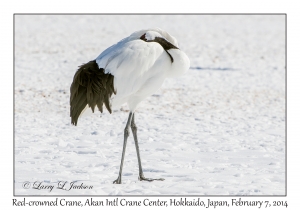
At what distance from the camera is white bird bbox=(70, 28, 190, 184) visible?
19.0ft

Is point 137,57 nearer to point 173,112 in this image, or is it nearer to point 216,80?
point 173,112

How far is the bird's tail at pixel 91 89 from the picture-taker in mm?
5754

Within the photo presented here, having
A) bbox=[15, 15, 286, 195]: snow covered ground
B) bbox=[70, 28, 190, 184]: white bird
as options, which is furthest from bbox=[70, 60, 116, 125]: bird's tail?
bbox=[15, 15, 286, 195]: snow covered ground

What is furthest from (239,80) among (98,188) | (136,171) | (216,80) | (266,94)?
(98,188)

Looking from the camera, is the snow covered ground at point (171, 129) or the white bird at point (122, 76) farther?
the snow covered ground at point (171, 129)

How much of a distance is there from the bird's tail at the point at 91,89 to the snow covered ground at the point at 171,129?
2.71ft

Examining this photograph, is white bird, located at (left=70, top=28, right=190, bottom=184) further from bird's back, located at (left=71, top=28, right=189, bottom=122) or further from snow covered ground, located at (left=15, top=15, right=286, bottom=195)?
snow covered ground, located at (left=15, top=15, right=286, bottom=195)

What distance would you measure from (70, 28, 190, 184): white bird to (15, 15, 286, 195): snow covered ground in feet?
2.08

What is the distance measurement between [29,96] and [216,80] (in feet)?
16.0

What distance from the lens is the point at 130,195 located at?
5.43 metres

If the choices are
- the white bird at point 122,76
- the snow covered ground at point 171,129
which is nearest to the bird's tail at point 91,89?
the white bird at point 122,76

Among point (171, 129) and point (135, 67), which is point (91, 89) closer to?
point (135, 67)

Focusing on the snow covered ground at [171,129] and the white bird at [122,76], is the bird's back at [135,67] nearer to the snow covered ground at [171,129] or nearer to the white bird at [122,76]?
the white bird at [122,76]

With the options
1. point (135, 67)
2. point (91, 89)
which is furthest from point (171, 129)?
point (91, 89)
